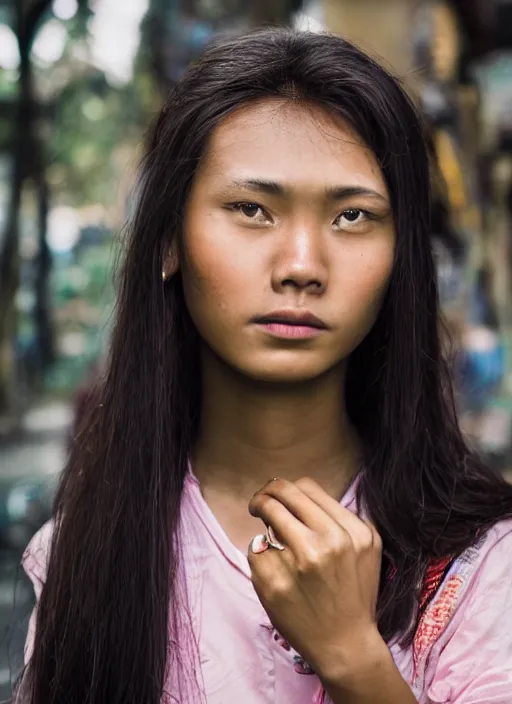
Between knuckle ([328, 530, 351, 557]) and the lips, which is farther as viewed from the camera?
the lips

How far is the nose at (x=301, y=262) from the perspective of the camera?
4.42ft

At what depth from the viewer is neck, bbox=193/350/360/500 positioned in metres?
1.50

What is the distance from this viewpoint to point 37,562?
1.64 metres

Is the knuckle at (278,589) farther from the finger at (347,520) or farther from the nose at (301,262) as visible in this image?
the nose at (301,262)

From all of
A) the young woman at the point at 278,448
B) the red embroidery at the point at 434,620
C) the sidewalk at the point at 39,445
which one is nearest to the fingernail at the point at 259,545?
the young woman at the point at 278,448

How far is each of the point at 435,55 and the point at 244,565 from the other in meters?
4.76

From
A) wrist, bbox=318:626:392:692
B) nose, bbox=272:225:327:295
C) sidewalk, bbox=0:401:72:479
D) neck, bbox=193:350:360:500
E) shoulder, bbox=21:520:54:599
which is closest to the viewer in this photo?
wrist, bbox=318:626:392:692

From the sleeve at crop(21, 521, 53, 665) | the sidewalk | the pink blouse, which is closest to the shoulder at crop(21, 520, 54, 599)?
the sleeve at crop(21, 521, 53, 665)

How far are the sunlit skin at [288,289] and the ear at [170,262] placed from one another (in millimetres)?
20

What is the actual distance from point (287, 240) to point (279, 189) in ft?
0.25

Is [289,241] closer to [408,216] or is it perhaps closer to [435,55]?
[408,216]

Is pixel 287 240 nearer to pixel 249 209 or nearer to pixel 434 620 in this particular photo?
pixel 249 209

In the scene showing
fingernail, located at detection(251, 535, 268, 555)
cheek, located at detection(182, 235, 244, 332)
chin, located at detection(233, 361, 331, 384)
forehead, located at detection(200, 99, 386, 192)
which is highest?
forehead, located at detection(200, 99, 386, 192)

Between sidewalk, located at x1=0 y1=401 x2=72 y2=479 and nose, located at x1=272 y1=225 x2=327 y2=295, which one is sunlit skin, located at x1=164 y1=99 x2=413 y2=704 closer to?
nose, located at x1=272 y1=225 x2=327 y2=295
